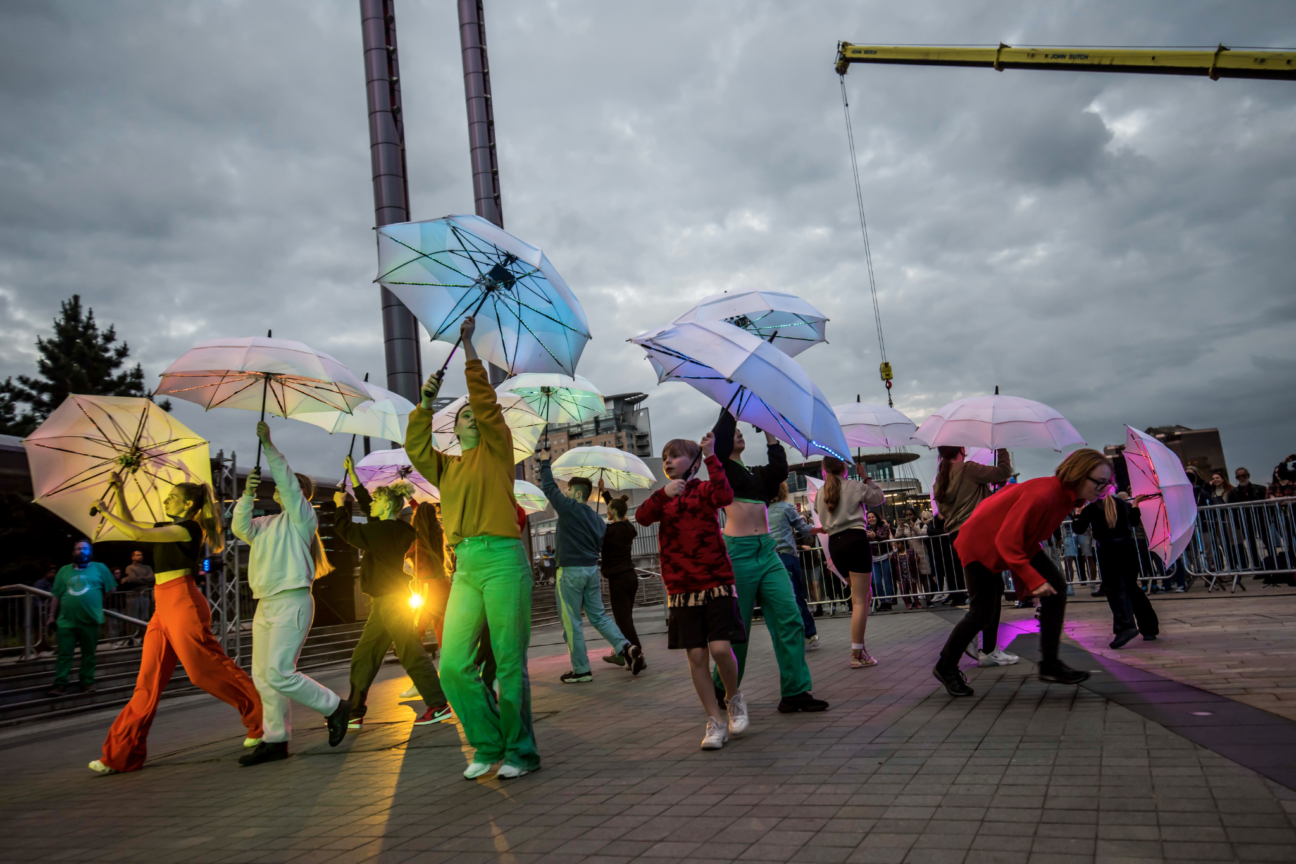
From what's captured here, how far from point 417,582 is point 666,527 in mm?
3720

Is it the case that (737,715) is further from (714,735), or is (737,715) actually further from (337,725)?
(337,725)

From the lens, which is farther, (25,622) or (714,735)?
(25,622)

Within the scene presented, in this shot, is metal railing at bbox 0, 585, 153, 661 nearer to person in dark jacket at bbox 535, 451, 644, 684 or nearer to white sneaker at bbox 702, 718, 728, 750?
person in dark jacket at bbox 535, 451, 644, 684

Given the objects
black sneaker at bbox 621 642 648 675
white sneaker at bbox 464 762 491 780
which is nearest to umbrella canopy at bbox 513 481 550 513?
black sneaker at bbox 621 642 648 675

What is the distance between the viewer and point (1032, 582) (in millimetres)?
4930

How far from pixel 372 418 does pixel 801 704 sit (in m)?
5.72

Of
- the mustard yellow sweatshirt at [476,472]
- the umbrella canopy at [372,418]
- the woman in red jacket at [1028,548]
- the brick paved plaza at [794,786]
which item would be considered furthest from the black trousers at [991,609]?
the umbrella canopy at [372,418]

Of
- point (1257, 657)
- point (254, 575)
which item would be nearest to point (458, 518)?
point (254, 575)

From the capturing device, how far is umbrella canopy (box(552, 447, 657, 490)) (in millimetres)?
11164

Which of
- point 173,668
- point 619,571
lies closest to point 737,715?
point 173,668

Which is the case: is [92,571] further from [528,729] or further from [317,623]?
[528,729]

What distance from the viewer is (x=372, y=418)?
9.21 meters

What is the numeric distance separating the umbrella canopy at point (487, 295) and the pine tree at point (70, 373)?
34735 millimetres

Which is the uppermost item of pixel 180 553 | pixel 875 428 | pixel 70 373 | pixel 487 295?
pixel 70 373
